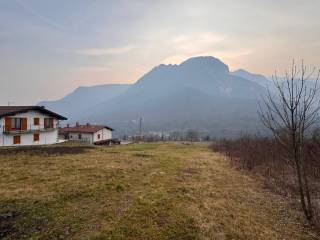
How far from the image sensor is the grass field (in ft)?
30.9

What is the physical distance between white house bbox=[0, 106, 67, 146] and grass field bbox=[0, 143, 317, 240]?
65.7 feet

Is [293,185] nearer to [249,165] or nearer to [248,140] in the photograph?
[249,165]

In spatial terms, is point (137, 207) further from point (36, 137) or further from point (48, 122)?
point (48, 122)

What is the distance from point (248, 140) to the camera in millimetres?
34219

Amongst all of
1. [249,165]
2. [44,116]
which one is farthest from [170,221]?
[44,116]

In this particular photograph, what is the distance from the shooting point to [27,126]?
3938 centimetres

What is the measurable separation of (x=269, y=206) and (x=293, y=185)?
14.6 ft

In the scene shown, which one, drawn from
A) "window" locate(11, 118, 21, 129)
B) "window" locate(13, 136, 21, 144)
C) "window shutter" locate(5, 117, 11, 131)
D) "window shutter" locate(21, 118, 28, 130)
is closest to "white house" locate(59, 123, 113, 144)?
"window shutter" locate(21, 118, 28, 130)

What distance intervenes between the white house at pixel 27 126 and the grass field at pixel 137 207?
20023mm

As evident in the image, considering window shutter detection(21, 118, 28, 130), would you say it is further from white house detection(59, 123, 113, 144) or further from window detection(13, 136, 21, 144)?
white house detection(59, 123, 113, 144)

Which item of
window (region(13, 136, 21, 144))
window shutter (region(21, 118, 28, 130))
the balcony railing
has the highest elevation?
window shutter (region(21, 118, 28, 130))

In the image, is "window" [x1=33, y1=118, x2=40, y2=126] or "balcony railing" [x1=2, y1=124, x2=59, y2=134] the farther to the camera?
"window" [x1=33, y1=118, x2=40, y2=126]

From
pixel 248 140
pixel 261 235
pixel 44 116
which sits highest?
pixel 44 116

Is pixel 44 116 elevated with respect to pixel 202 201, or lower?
elevated
